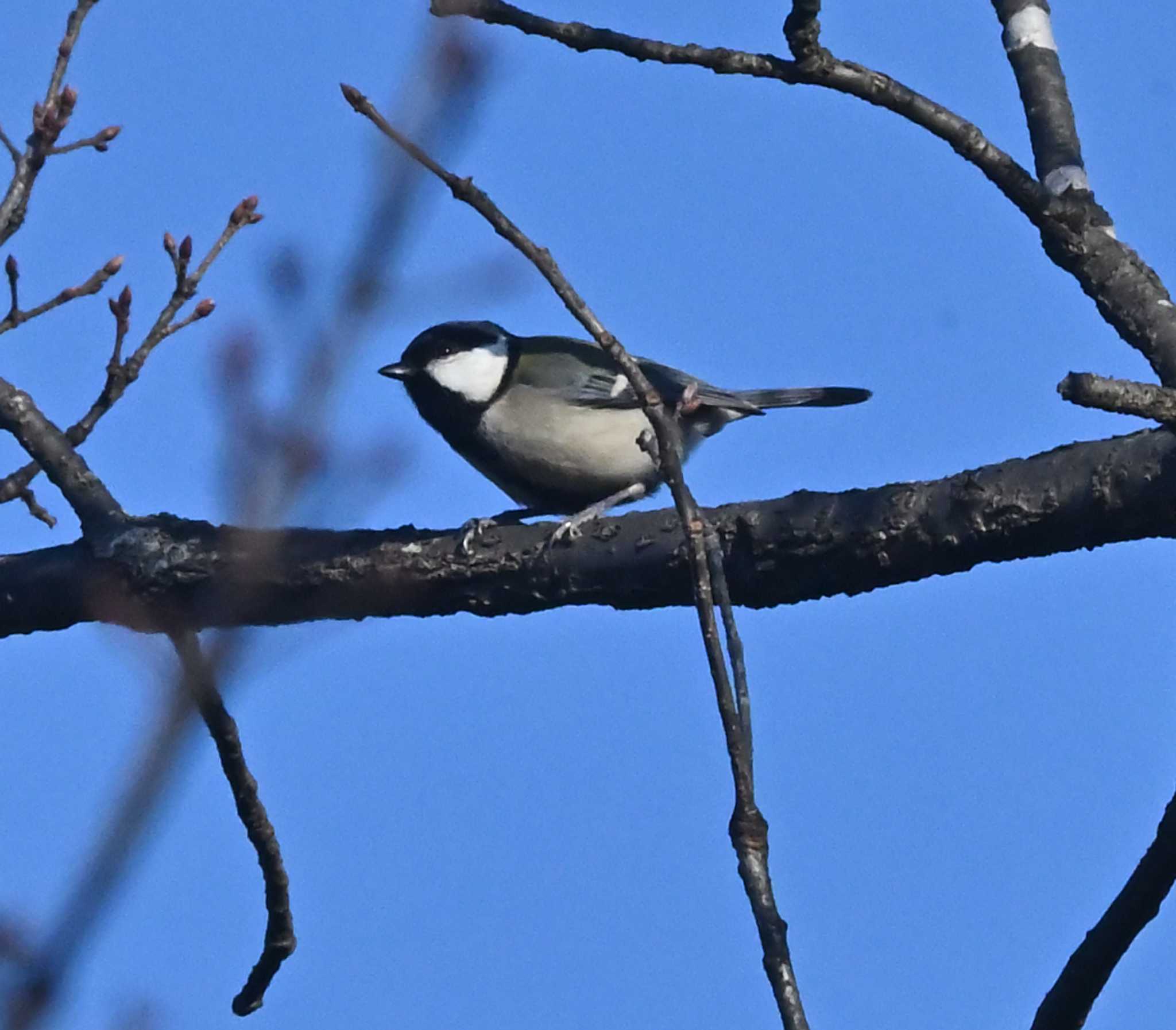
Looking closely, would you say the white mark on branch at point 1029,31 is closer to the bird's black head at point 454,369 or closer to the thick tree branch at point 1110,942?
the thick tree branch at point 1110,942

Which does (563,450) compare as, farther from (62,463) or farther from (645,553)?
(645,553)

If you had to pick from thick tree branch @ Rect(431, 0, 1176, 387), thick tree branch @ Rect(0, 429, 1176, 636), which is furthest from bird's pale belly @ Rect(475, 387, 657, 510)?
thick tree branch @ Rect(431, 0, 1176, 387)

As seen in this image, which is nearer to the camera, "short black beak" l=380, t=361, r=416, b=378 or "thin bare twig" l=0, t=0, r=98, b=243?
"thin bare twig" l=0, t=0, r=98, b=243

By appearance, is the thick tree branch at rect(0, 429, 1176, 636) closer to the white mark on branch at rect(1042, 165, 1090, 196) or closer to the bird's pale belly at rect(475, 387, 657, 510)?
the white mark on branch at rect(1042, 165, 1090, 196)

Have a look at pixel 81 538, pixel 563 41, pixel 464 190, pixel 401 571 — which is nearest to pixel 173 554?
pixel 81 538

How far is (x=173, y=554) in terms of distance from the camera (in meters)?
3.94

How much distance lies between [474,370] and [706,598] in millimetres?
4369

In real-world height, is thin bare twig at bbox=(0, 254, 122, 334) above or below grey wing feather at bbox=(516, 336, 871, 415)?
below

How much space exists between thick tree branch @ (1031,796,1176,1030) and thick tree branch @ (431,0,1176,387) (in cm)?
90

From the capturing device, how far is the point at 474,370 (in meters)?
6.32

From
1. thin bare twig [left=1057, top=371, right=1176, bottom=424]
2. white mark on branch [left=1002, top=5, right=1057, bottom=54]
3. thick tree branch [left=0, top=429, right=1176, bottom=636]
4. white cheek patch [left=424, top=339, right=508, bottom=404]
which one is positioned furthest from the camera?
white cheek patch [left=424, top=339, right=508, bottom=404]

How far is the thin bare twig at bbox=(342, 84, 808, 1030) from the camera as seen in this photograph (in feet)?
6.24

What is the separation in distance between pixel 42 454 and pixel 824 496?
205 centimetres

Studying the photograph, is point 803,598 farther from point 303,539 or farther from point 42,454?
point 42,454
